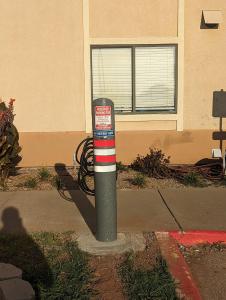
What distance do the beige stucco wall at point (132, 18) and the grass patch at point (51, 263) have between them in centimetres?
535

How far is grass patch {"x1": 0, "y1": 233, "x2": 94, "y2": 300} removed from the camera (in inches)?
168

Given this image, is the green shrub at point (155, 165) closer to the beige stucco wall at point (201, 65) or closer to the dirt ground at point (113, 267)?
the beige stucco wall at point (201, 65)

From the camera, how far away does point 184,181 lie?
870cm

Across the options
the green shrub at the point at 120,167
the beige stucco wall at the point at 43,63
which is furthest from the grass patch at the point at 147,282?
the beige stucco wall at the point at 43,63

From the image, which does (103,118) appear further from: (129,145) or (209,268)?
(129,145)

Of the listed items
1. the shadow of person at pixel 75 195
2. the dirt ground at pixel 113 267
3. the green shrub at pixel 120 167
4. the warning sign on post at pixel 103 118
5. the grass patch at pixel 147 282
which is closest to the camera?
the grass patch at pixel 147 282

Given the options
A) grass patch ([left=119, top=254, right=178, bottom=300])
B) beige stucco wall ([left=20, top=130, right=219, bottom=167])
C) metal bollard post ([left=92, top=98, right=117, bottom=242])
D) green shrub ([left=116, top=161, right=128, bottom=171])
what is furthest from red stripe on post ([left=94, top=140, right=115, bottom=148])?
beige stucco wall ([left=20, top=130, right=219, bottom=167])

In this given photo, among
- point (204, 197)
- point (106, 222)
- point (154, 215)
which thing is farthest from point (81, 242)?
point (204, 197)

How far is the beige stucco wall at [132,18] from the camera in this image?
9.88 metres

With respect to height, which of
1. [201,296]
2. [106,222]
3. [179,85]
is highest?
[179,85]

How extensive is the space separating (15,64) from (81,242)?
5.56 meters

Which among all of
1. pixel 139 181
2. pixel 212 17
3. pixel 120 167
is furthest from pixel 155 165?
pixel 212 17

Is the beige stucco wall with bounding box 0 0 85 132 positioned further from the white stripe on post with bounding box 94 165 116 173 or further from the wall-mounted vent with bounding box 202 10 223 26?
the white stripe on post with bounding box 94 165 116 173

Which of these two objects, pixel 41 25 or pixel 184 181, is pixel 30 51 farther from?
pixel 184 181
